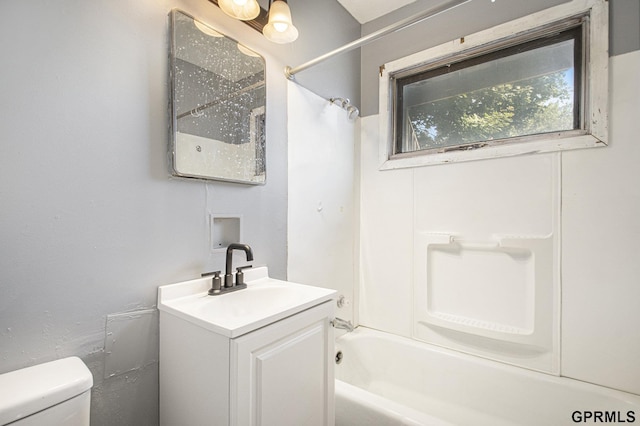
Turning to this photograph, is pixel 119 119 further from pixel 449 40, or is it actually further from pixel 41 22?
pixel 449 40

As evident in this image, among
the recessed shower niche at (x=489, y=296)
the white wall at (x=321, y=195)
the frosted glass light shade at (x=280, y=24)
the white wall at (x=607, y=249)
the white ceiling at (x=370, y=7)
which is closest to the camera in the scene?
the frosted glass light shade at (x=280, y=24)

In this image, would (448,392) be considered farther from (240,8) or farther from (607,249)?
(240,8)

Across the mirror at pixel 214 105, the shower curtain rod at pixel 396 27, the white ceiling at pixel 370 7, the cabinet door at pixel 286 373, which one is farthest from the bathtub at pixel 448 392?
the white ceiling at pixel 370 7

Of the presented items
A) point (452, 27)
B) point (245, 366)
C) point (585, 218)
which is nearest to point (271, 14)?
point (452, 27)

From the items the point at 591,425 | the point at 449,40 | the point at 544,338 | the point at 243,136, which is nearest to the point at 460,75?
the point at 449,40

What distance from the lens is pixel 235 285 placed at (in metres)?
1.16

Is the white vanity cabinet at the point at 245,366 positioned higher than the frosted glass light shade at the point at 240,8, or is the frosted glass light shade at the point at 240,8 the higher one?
the frosted glass light shade at the point at 240,8

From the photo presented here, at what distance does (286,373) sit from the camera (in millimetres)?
871

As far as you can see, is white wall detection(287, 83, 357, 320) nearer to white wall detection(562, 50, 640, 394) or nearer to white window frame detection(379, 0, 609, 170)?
white window frame detection(379, 0, 609, 170)

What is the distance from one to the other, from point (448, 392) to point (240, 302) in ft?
4.45

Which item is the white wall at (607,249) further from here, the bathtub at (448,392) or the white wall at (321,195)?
the white wall at (321,195)

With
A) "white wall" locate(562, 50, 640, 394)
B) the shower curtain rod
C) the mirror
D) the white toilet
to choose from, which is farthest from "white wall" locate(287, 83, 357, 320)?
"white wall" locate(562, 50, 640, 394)

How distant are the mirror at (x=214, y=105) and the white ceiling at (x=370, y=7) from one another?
102 centimetres

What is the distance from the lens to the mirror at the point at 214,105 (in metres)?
1.00
